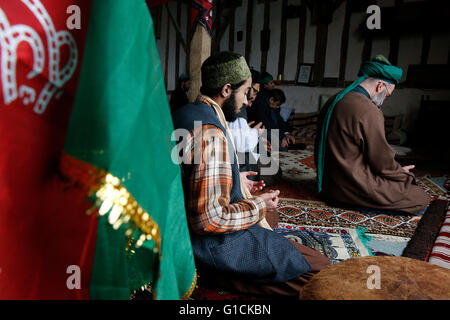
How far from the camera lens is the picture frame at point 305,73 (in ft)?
31.4

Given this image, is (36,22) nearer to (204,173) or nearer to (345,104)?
(204,173)

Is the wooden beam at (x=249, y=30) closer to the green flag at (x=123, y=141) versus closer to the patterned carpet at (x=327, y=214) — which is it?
the patterned carpet at (x=327, y=214)

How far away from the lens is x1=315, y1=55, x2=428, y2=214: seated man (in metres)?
3.43

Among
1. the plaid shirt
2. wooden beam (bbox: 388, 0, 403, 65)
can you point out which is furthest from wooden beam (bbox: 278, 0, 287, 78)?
the plaid shirt

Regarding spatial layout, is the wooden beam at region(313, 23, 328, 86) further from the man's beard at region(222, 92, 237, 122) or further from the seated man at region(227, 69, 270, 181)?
the man's beard at region(222, 92, 237, 122)

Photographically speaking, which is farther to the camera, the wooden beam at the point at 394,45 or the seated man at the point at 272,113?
the wooden beam at the point at 394,45

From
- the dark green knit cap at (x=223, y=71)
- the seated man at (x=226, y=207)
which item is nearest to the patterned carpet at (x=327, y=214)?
the seated man at (x=226, y=207)

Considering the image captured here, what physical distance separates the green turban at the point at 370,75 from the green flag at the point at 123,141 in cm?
330

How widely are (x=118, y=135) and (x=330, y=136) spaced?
3412 mm

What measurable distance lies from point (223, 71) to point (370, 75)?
2.51 meters

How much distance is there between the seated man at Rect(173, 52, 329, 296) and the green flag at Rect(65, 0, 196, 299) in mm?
712

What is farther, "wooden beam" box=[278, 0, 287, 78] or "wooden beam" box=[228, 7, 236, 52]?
"wooden beam" box=[228, 7, 236, 52]

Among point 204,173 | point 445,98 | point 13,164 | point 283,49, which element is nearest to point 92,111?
point 13,164

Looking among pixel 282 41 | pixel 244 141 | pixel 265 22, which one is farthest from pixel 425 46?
pixel 244 141
